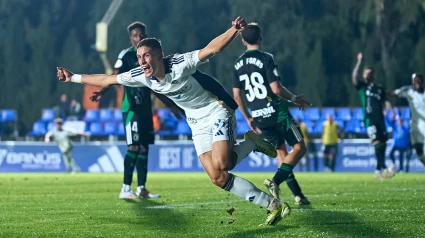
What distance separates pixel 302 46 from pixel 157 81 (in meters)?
29.1

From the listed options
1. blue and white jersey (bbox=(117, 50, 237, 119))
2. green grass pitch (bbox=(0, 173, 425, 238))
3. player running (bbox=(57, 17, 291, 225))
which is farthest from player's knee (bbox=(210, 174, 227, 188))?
blue and white jersey (bbox=(117, 50, 237, 119))

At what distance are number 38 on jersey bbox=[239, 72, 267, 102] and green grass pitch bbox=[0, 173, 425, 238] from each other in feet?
4.37

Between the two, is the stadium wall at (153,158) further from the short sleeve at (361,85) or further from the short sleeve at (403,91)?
the short sleeve at (361,85)

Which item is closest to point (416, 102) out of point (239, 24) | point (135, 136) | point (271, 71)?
point (135, 136)

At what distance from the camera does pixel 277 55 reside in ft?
133

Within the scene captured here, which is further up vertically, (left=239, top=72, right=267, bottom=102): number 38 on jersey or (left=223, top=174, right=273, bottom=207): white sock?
(left=239, top=72, right=267, bottom=102): number 38 on jersey

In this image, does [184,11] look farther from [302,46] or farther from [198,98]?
[198,98]

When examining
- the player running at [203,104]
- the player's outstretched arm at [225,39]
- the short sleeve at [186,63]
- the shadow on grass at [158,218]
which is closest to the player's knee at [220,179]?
the player running at [203,104]

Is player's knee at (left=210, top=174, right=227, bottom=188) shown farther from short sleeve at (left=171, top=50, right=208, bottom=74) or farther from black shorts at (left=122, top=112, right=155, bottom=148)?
black shorts at (left=122, top=112, right=155, bottom=148)

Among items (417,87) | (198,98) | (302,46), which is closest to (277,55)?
(302,46)

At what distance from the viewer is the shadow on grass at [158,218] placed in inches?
351

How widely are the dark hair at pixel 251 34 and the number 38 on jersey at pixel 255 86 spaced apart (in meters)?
0.41

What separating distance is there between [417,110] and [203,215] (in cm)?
967

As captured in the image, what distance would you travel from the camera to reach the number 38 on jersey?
1168cm
